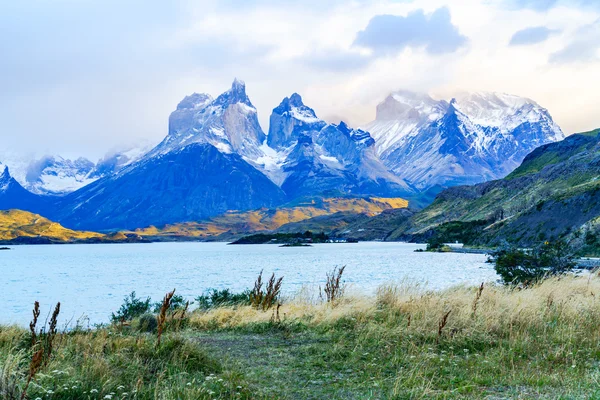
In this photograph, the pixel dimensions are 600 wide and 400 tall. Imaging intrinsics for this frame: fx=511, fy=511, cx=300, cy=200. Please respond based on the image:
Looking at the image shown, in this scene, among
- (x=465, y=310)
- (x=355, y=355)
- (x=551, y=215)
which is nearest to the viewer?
(x=355, y=355)

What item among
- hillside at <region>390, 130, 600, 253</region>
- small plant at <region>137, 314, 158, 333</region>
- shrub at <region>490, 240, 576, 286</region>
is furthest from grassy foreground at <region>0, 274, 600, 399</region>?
hillside at <region>390, 130, 600, 253</region>

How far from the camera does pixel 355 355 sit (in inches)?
500

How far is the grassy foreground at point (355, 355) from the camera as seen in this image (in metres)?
9.57

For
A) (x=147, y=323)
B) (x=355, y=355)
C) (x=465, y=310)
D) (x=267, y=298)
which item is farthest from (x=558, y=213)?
(x=355, y=355)

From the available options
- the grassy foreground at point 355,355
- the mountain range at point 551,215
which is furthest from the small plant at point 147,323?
the mountain range at point 551,215

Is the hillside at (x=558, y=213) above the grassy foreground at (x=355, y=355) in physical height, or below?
above

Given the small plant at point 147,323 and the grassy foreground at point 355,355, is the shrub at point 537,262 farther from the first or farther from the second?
the small plant at point 147,323

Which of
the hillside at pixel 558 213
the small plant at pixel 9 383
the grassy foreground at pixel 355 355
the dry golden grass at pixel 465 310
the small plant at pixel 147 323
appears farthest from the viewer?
the hillside at pixel 558 213

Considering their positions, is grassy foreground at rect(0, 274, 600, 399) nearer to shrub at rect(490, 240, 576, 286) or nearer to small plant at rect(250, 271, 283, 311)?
small plant at rect(250, 271, 283, 311)

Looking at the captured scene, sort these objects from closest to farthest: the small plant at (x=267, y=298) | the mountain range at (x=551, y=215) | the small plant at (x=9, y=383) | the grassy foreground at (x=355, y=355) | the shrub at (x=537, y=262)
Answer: the small plant at (x=9, y=383), the grassy foreground at (x=355, y=355), the small plant at (x=267, y=298), the shrub at (x=537, y=262), the mountain range at (x=551, y=215)

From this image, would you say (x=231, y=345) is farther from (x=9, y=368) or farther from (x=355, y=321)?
(x=9, y=368)

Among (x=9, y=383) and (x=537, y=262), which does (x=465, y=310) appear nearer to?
(x=9, y=383)

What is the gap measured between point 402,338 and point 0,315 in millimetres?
39547

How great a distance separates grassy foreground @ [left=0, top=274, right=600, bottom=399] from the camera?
957 cm
